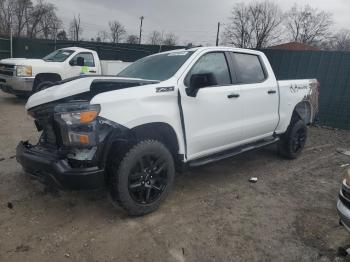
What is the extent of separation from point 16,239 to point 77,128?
1187mm

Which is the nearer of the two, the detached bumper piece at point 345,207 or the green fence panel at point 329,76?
the detached bumper piece at point 345,207

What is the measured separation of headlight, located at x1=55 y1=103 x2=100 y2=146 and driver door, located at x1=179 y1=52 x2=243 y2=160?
1141 mm

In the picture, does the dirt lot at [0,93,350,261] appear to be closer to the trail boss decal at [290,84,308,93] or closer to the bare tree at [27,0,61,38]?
the trail boss decal at [290,84,308,93]

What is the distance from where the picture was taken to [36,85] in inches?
399

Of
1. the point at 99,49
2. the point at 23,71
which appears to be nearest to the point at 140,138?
the point at 23,71

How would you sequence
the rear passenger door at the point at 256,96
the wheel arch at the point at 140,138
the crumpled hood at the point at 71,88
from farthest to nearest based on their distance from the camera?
the rear passenger door at the point at 256,96 < the crumpled hood at the point at 71,88 < the wheel arch at the point at 140,138

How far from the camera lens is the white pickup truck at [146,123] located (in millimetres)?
3270

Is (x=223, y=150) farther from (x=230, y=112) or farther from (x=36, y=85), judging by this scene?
(x=36, y=85)

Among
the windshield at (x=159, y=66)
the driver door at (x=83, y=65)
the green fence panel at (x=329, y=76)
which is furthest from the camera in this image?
the driver door at (x=83, y=65)

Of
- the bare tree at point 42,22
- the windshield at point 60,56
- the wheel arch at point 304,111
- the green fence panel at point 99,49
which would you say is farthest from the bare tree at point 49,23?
the wheel arch at point 304,111

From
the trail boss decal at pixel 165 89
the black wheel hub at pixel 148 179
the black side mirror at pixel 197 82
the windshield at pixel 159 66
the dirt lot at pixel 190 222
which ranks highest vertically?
the windshield at pixel 159 66

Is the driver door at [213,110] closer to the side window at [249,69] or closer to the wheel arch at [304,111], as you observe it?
the side window at [249,69]

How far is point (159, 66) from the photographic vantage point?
457 cm

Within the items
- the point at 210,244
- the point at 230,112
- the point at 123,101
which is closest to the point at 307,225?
the point at 210,244
